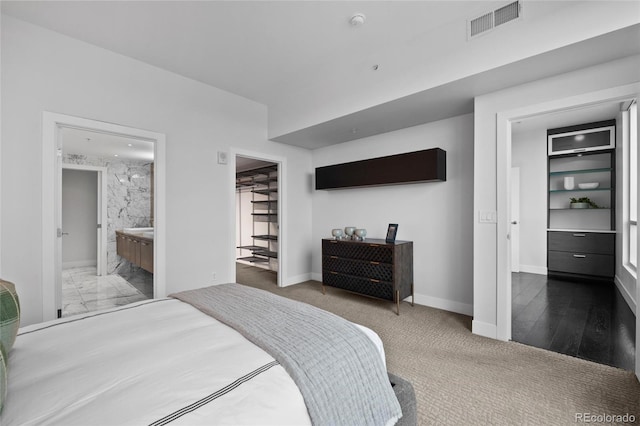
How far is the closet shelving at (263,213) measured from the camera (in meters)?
5.64

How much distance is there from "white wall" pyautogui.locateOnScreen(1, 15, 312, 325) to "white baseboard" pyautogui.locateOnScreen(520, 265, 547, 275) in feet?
14.1

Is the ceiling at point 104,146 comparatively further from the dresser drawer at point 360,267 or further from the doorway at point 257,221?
the dresser drawer at point 360,267

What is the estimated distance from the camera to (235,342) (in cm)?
118

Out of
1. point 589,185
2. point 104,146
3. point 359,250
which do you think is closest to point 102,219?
point 104,146

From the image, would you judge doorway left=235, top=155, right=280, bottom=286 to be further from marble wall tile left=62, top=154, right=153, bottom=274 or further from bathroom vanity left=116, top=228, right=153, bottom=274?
marble wall tile left=62, top=154, right=153, bottom=274

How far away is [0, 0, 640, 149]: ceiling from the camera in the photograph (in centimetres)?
222

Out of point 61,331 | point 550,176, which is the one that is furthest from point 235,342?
point 550,176

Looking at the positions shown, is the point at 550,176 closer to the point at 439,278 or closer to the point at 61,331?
the point at 439,278

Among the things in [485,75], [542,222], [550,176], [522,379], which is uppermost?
[485,75]

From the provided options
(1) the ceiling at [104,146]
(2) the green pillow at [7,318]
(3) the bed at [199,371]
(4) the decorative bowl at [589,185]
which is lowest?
(3) the bed at [199,371]

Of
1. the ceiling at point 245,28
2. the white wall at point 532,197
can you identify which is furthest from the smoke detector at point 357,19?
the white wall at point 532,197

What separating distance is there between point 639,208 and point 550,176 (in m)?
3.81

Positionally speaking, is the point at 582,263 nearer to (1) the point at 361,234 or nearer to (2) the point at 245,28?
(1) the point at 361,234

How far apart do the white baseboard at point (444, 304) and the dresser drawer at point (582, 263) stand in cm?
282
